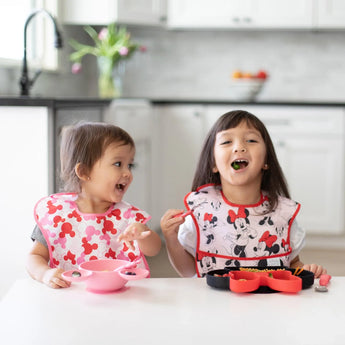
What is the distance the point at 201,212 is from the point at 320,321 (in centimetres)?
71

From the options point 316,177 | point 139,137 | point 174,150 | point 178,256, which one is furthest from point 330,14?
point 178,256

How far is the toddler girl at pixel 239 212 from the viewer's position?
1.51 m

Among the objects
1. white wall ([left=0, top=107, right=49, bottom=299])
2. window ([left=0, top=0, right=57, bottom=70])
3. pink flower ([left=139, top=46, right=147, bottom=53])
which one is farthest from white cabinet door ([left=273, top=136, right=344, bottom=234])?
white wall ([left=0, top=107, right=49, bottom=299])

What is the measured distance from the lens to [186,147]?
403 cm

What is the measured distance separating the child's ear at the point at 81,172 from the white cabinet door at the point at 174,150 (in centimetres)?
248

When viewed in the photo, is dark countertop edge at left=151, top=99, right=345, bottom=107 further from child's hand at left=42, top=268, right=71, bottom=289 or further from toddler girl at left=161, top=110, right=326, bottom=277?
child's hand at left=42, top=268, right=71, bottom=289

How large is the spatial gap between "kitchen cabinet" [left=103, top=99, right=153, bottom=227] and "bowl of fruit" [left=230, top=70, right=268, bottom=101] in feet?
2.76

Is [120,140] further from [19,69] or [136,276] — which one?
[19,69]

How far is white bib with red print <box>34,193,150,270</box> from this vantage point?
146 cm

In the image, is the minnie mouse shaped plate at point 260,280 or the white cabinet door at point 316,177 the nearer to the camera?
the minnie mouse shaped plate at point 260,280

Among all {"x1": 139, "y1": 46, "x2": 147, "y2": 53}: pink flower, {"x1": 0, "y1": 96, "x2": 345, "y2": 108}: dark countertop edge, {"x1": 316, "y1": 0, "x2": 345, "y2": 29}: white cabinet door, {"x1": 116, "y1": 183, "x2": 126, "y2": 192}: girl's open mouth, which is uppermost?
{"x1": 316, "y1": 0, "x2": 345, "y2": 29}: white cabinet door

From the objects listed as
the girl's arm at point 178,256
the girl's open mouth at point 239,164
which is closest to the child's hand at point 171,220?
the girl's arm at point 178,256

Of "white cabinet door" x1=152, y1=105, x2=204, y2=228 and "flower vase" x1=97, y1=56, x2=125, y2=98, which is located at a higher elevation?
"flower vase" x1=97, y1=56, x2=125, y2=98

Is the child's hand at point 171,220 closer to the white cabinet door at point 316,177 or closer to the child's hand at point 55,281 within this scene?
the child's hand at point 55,281
